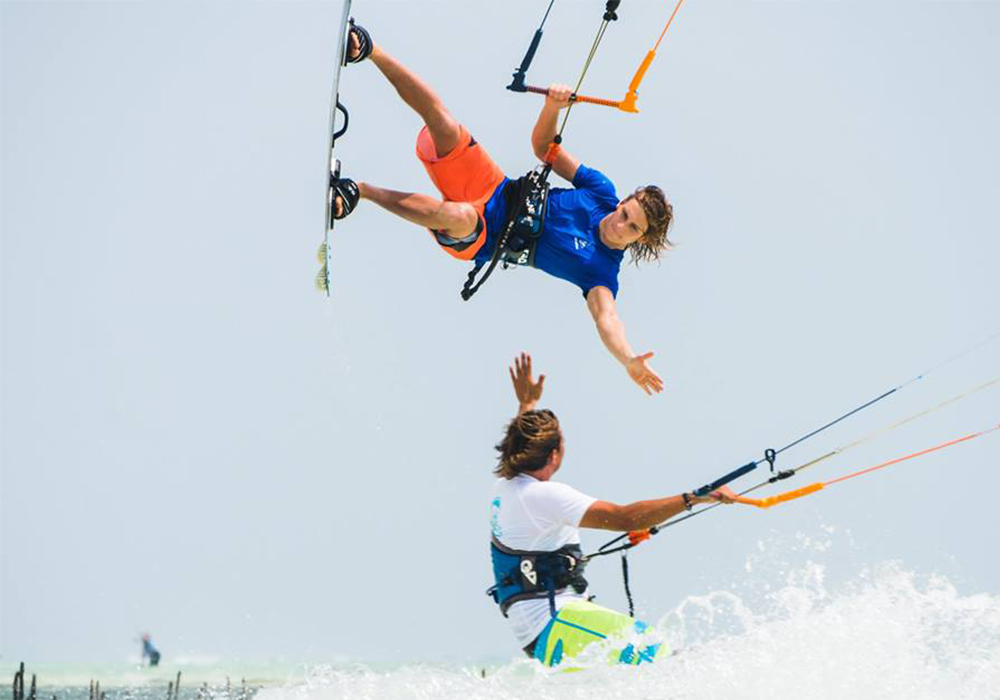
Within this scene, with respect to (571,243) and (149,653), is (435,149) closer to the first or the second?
(571,243)

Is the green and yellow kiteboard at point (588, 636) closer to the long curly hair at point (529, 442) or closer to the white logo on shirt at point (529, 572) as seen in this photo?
the white logo on shirt at point (529, 572)

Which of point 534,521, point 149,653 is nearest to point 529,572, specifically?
point 534,521

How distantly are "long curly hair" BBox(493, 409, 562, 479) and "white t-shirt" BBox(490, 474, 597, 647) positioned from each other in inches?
1.9

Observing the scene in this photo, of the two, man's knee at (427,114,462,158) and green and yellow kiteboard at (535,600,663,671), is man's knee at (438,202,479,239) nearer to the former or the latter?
man's knee at (427,114,462,158)

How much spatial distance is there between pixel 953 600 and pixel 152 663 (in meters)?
41.7

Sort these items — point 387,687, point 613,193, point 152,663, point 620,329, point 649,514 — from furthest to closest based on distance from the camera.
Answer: point 152,663, point 613,193, point 620,329, point 387,687, point 649,514

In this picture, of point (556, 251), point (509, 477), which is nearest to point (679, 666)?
point (509, 477)

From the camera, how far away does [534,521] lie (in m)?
6.18

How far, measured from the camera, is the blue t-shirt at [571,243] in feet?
25.4

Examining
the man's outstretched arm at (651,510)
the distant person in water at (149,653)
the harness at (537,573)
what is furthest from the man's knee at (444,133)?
the distant person in water at (149,653)

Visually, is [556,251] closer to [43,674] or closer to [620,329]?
[620,329]

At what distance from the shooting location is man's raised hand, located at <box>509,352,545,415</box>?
6.86 meters

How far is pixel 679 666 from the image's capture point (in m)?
6.11

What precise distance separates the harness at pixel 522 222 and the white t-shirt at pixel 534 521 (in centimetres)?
163
